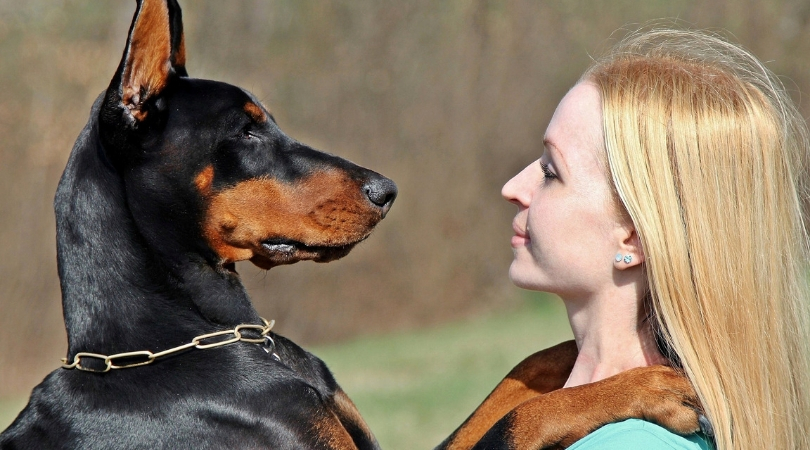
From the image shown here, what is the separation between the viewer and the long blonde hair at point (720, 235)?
230 centimetres

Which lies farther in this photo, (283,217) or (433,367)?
(433,367)

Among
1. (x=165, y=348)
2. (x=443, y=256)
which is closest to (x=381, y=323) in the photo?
(x=443, y=256)

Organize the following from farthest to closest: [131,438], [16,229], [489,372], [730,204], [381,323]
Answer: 1. [381,323]
2. [16,229]
3. [489,372]
4. [131,438]
5. [730,204]

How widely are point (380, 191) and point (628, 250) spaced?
1.08 metres

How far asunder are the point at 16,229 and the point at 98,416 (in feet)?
28.2

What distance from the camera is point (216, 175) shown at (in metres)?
3.09

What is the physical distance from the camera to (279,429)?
2.68 meters

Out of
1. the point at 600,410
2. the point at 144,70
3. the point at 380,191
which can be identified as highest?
the point at 144,70

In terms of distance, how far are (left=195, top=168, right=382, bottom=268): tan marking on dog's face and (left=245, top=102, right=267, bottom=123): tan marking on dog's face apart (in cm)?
26

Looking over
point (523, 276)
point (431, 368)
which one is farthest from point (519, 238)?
point (431, 368)

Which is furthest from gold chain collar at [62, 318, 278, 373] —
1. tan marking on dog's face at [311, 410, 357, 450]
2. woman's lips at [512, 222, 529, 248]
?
woman's lips at [512, 222, 529, 248]

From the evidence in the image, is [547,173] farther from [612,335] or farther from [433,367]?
[433,367]

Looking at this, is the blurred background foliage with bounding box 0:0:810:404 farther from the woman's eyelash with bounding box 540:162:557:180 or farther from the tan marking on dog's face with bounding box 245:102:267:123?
the woman's eyelash with bounding box 540:162:557:180

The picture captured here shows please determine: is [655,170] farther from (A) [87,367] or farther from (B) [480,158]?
(B) [480,158]
